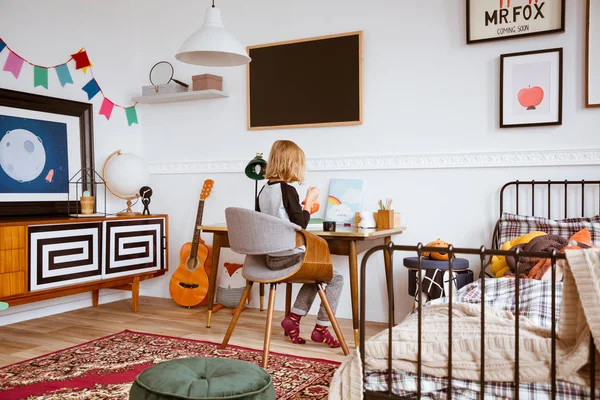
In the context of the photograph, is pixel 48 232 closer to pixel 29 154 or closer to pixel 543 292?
pixel 29 154

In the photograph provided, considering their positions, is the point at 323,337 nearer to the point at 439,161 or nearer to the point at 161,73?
the point at 439,161

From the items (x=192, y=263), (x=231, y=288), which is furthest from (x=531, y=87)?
(x=192, y=263)

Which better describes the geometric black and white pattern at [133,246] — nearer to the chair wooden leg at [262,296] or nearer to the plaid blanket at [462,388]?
the chair wooden leg at [262,296]

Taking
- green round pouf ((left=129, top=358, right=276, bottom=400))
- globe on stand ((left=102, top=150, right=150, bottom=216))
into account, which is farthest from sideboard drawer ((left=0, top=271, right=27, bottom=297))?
green round pouf ((left=129, top=358, right=276, bottom=400))

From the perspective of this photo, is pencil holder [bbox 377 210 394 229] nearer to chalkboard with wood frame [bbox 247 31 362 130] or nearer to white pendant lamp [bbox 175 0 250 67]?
chalkboard with wood frame [bbox 247 31 362 130]

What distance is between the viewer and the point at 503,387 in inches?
58.9

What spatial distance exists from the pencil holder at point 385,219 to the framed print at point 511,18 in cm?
112

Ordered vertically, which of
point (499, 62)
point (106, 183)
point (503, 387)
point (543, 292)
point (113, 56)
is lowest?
point (503, 387)

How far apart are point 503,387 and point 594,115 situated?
220cm

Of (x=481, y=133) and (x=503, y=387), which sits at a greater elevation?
(x=481, y=133)

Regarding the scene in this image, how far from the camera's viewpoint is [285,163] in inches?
114

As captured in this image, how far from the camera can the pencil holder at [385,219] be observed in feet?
11.1

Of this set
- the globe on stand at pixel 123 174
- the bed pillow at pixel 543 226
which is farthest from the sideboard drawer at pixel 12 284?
the bed pillow at pixel 543 226

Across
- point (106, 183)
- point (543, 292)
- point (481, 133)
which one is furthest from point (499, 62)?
point (106, 183)
